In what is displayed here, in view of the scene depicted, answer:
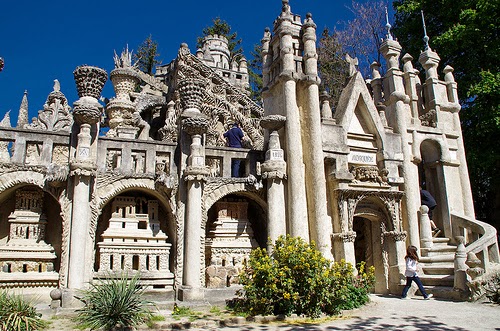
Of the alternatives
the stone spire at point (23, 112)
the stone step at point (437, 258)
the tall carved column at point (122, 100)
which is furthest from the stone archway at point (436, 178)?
the stone spire at point (23, 112)

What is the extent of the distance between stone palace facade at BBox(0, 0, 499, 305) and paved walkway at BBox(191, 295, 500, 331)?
1660 millimetres

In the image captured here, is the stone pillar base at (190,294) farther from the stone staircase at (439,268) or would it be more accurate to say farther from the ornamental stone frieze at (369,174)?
the stone staircase at (439,268)

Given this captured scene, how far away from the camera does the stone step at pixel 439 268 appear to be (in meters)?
13.6

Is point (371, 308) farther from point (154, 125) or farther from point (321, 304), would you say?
point (154, 125)

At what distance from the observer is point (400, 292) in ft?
46.0

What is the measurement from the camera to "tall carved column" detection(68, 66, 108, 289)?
10.8m

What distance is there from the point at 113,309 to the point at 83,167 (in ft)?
13.0

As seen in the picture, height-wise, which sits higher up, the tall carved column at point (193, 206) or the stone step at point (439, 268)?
the tall carved column at point (193, 206)

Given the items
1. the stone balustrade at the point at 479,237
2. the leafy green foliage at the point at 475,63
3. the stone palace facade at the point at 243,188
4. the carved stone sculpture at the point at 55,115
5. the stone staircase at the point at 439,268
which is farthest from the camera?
the leafy green foliage at the point at 475,63

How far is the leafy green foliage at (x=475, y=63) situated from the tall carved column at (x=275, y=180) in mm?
10314

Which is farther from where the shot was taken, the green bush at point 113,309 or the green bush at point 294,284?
the green bush at point 294,284

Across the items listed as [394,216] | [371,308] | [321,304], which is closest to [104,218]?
[321,304]

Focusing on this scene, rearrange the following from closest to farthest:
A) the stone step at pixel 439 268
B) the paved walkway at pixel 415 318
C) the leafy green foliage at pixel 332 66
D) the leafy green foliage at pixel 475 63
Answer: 1. the paved walkway at pixel 415 318
2. the stone step at pixel 439 268
3. the leafy green foliage at pixel 475 63
4. the leafy green foliage at pixel 332 66

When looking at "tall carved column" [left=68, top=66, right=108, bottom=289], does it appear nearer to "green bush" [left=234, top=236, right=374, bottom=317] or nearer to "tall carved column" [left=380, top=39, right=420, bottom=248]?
"green bush" [left=234, top=236, right=374, bottom=317]
